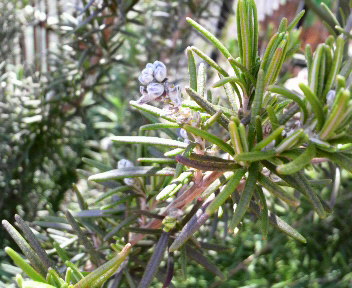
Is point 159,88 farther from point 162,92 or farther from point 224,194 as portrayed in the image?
point 224,194

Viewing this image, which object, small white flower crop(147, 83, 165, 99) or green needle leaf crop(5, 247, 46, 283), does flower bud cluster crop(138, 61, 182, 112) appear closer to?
small white flower crop(147, 83, 165, 99)

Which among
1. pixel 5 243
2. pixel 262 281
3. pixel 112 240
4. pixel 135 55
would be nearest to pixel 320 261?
pixel 262 281

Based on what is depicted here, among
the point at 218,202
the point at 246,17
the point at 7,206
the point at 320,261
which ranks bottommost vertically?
the point at 320,261

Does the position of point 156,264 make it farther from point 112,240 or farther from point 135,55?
point 135,55

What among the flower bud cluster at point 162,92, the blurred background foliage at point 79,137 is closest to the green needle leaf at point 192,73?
the flower bud cluster at point 162,92

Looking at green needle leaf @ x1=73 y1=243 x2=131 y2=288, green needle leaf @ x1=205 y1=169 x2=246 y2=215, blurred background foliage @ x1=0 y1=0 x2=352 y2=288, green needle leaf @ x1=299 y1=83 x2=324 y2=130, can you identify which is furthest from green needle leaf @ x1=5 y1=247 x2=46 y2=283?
blurred background foliage @ x1=0 y1=0 x2=352 y2=288

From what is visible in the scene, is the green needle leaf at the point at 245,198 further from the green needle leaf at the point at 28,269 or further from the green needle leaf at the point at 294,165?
the green needle leaf at the point at 28,269

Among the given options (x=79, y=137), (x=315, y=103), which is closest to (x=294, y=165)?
(x=315, y=103)
